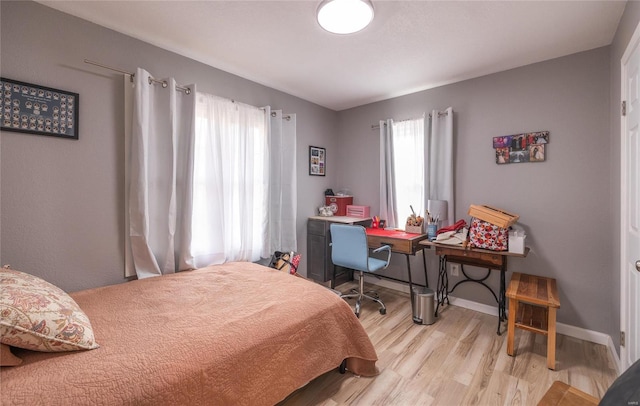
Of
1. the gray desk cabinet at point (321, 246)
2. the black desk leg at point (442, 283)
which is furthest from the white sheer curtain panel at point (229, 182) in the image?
the black desk leg at point (442, 283)

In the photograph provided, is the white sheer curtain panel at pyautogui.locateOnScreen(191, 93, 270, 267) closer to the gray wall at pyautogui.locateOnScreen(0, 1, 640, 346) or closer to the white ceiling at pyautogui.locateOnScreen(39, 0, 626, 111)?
the gray wall at pyautogui.locateOnScreen(0, 1, 640, 346)

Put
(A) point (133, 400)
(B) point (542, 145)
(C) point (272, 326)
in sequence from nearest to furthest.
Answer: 1. (A) point (133, 400)
2. (C) point (272, 326)
3. (B) point (542, 145)

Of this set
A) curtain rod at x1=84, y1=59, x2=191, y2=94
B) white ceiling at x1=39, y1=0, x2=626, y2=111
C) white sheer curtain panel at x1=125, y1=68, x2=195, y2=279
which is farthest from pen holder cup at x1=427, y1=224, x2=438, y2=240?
curtain rod at x1=84, y1=59, x2=191, y2=94

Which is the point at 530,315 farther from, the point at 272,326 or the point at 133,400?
the point at 133,400

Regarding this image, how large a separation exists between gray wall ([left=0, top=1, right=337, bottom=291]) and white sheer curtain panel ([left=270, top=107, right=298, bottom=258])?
47.2 inches

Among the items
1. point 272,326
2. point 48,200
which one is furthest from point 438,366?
point 48,200

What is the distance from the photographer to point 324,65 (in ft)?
8.78

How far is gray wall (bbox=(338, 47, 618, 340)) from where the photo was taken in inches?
90.1

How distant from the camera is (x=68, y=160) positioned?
1.89m

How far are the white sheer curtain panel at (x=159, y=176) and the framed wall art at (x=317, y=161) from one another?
1680 mm

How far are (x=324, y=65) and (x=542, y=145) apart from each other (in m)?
2.20

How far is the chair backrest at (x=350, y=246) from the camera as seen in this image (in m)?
2.77

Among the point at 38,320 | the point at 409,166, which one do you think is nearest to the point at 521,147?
the point at 409,166

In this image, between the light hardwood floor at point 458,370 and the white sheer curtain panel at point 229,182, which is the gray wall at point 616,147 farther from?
the white sheer curtain panel at point 229,182
